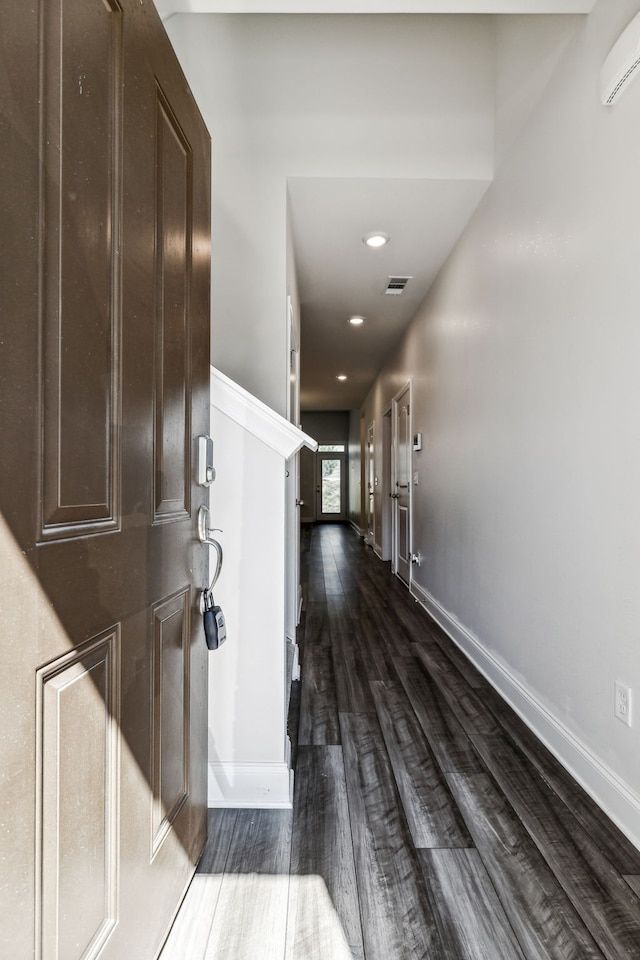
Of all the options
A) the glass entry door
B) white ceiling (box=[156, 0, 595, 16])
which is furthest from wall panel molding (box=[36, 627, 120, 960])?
the glass entry door

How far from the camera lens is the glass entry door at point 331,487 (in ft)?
42.7

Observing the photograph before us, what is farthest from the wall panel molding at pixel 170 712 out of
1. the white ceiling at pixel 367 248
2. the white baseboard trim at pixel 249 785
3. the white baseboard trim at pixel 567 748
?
the white ceiling at pixel 367 248

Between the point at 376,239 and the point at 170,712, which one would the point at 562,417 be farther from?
the point at 376,239

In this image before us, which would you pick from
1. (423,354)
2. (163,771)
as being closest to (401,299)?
(423,354)

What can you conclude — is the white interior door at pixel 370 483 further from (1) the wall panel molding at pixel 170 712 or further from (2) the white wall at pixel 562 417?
(1) the wall panel molding at pixel 170 712

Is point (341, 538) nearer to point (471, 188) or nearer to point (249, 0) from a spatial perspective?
point (471, 188)

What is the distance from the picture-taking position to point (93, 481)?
2.58 feet

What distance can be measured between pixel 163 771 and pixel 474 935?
0.77m

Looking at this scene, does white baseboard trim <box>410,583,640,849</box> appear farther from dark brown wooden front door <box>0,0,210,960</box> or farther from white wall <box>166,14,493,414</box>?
white wall <box>166,14,493,414</box>

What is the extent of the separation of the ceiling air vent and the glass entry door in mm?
8758

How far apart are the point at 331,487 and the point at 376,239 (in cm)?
998

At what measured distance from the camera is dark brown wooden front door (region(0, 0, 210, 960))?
616 mm

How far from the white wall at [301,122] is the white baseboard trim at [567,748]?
1.68m

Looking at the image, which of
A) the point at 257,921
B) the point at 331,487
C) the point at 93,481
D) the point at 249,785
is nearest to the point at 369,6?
the point at 93,481
